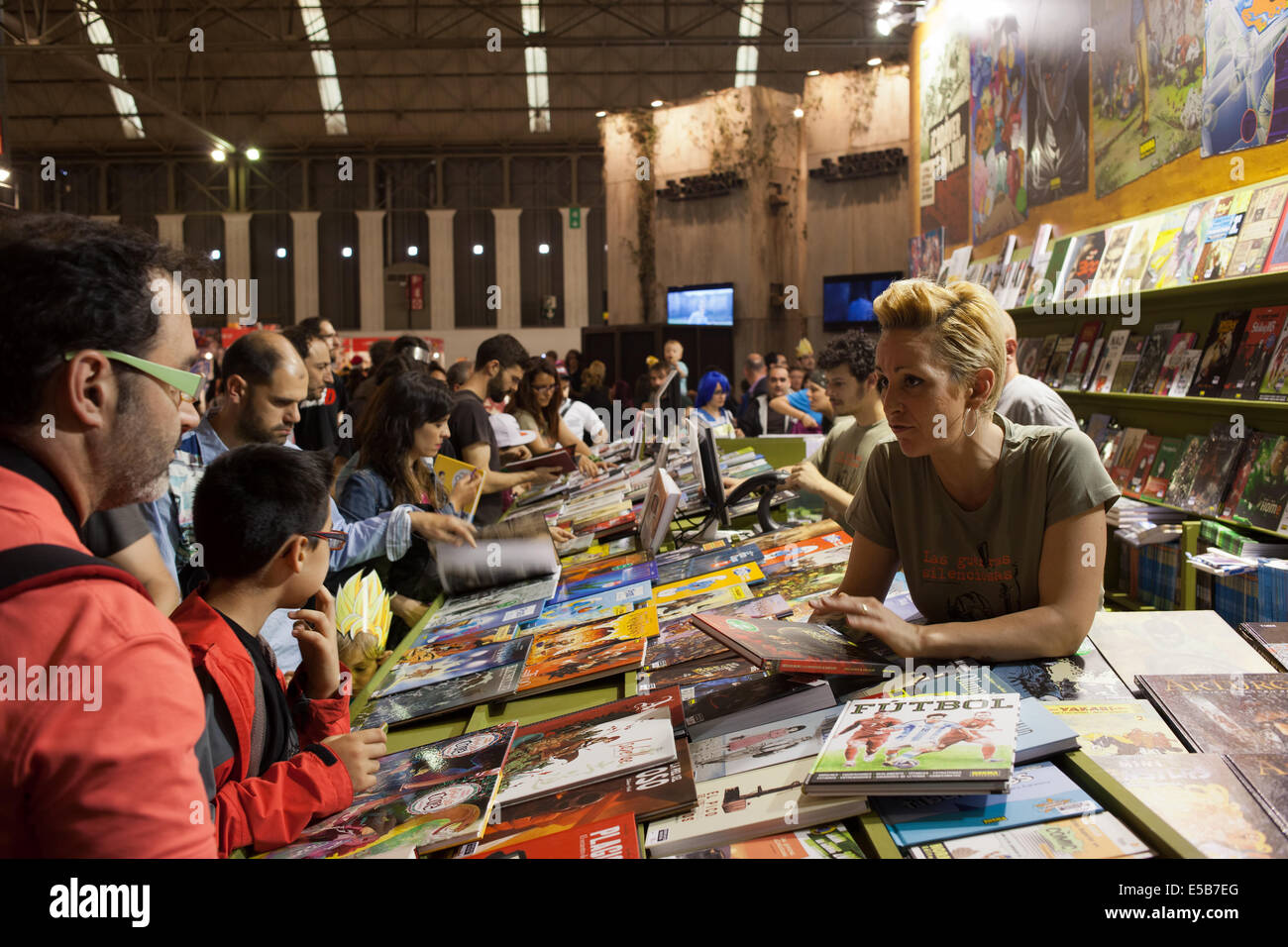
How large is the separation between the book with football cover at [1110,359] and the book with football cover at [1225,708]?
403 centimetres

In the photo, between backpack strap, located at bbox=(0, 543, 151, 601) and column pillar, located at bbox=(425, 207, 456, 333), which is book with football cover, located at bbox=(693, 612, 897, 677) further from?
column pillar, located at bbox=(425, 207, 456, 333)

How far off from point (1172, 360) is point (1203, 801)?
4175 mm

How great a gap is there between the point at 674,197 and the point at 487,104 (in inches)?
257

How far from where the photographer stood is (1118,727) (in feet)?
5.20

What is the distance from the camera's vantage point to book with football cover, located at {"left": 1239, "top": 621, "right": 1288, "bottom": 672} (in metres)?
1.90

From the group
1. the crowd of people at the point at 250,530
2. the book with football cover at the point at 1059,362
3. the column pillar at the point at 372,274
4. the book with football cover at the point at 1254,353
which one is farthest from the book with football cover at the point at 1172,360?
the column pillar at the point at 372,274

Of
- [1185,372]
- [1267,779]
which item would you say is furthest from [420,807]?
[1185,372]

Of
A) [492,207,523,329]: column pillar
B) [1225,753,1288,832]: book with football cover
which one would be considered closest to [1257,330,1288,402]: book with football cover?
[1225,753,1288,832]: book with football cover

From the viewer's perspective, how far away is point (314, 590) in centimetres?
194

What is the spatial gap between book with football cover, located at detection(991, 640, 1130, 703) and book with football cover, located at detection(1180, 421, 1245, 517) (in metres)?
2.98

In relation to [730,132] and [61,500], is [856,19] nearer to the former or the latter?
[730,132]

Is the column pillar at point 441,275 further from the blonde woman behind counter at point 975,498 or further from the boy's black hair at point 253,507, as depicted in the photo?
the blonde woman behind counter at point 975,498
